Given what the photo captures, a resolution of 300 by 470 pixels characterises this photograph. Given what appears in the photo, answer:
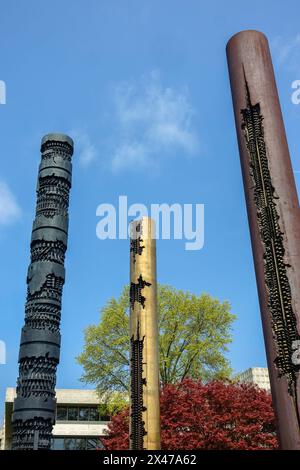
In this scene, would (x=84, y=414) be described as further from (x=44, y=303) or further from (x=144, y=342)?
(x=144, y=342)

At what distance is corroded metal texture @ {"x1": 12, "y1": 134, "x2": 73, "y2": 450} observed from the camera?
1695 cm

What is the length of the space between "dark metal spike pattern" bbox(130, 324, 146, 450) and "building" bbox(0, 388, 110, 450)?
17.9 meters

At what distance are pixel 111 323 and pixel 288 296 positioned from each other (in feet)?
64.3

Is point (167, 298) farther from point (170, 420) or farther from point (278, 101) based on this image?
point (278, 101)

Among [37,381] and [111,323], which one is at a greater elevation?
[111,323]

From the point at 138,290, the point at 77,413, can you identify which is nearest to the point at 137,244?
the point at 138,290

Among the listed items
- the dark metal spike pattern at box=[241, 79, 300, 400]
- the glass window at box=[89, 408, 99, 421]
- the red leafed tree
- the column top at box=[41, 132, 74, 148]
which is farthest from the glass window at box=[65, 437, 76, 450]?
the dark metal spike pattern at box=[241, 79, 300, 400]

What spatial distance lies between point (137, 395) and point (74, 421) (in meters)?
20.4

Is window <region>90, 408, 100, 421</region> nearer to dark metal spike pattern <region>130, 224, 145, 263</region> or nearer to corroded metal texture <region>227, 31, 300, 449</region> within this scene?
dark metal spike pattern <region>130, 224, 145, 263</region>

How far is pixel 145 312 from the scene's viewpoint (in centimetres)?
1341

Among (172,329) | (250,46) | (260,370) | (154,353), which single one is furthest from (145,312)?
(260,370)

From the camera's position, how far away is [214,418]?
17656 millimetres

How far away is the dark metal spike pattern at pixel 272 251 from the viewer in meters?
6.42

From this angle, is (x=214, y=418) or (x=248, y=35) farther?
(x=214, y=418)
